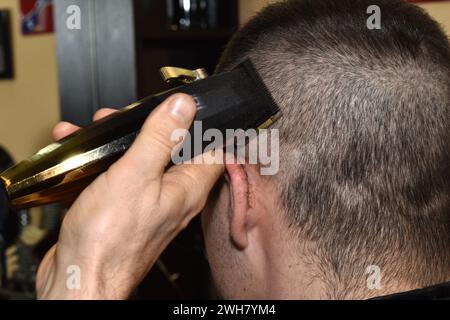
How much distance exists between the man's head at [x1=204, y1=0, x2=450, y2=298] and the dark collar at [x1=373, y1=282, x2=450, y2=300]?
4 centimetres

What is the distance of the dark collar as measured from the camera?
733 mm

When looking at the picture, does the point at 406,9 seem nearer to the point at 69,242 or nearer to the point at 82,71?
the point at 69,242

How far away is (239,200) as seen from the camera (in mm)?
826

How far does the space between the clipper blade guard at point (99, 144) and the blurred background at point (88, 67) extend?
0.42 meters

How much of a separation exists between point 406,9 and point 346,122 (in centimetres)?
21

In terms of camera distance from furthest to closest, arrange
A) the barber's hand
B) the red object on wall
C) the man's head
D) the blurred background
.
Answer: the red object on wall
the blurred background
the man's head
the barber's hand

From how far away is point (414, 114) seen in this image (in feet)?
2.52

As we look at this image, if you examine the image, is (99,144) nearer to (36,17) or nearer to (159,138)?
(159,138)

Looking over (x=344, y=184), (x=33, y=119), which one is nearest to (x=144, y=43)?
(x=33, y=119)

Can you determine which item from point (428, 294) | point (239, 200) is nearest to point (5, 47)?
point (239, 200)

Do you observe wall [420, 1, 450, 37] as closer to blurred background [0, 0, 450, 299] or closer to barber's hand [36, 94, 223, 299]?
blurred background [0, 0, 450, 299]

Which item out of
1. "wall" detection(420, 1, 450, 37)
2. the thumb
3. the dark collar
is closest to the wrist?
the thumb

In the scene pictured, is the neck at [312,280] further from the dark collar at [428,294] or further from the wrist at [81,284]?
the wrist at [81,284]

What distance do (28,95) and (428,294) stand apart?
1942mm
